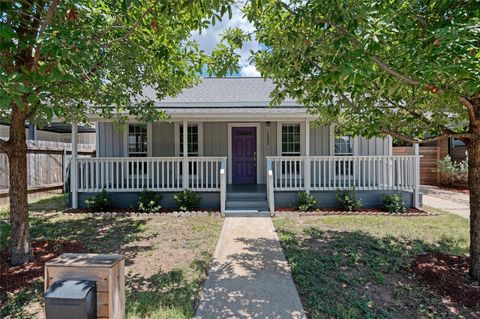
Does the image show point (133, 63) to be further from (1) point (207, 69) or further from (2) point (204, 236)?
(2) point (204, 236)

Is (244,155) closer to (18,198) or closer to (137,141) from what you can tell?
(137,141)

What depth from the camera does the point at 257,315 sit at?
9.67 feet

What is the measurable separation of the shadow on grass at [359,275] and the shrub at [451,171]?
8.86 meters

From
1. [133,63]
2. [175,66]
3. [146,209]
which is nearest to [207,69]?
[175,66]

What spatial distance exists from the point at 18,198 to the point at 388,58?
568 centimetres

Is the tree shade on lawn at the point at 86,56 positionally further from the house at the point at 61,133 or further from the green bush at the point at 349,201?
the house at the point at 61,133

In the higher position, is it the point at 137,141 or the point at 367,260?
the point at 137,141

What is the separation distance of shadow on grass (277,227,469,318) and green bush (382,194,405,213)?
2.33 meters

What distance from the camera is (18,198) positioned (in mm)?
4195

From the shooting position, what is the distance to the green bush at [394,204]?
7.64 metres

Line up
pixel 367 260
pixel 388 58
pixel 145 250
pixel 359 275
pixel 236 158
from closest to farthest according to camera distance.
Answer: pixel 388 58, pixel 359 275, pixel 367 260, pixel 145 250, pixel 236 158

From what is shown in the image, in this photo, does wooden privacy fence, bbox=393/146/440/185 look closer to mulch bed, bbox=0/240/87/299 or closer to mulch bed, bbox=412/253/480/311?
mulch bed, bbox=412/253/480/311

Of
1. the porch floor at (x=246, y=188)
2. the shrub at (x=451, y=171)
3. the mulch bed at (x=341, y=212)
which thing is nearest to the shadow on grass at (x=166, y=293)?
the mulch bed at (x=341, y=212)

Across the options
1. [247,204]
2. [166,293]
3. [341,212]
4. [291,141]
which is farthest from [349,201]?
[166,293]
